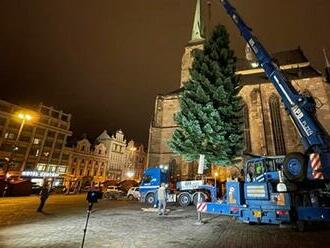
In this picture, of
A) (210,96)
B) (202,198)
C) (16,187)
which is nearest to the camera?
(202,198)

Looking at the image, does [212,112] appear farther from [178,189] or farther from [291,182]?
[291,182]

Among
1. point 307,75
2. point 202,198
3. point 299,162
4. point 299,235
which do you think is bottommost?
point 299,235

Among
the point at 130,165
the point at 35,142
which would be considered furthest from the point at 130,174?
the point at 35,142

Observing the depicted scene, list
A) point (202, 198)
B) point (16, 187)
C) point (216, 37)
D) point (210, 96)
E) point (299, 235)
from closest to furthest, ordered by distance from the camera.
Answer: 1. point (299, 235)
2. point (202, 198)
3. point (210, 96)
4. point (216, 37)
5. point (16, 187)

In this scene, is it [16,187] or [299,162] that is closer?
[299,162]

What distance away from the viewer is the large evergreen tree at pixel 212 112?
18627 mm

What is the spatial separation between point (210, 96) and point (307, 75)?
17.9m

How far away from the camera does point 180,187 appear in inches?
727

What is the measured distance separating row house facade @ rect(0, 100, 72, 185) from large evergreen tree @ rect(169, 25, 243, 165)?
30955mm

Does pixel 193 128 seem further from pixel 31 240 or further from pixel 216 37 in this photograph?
pixel 31 240

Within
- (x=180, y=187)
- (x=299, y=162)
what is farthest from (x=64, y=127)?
(x=299, y=162)

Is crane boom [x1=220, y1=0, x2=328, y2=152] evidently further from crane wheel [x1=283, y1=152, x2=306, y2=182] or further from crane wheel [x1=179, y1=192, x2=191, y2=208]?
crane wheel [x1=179, y1=192, x2=191, y2=208]

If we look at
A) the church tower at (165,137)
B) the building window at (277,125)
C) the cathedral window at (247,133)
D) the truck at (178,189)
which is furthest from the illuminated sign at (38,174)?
the building window at (277,125)

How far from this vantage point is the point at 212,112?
61.7ft
